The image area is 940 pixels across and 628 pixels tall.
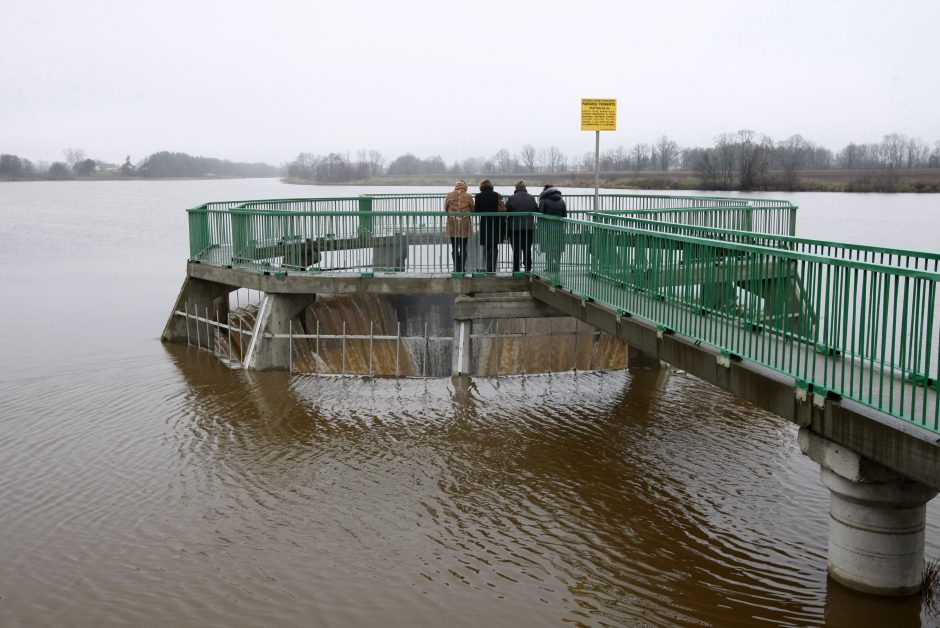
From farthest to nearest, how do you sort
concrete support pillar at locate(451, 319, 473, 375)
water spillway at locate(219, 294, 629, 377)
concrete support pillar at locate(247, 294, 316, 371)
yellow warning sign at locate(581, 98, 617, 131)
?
water spillway at locate(219, 294, 629, 377) < concrete support pillar at locate(247, 294, 316, 371) < concrete support pillar at locate(451, 319, 473, 375) < yellow warning sign at locate(581, 98, 617, 131)

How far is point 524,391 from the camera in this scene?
15.8 m

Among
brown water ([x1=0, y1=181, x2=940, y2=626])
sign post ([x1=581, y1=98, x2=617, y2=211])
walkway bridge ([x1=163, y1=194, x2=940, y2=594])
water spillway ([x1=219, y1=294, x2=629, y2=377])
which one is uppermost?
sign post ([x1=581, y1=98, x2=617, y2=211])

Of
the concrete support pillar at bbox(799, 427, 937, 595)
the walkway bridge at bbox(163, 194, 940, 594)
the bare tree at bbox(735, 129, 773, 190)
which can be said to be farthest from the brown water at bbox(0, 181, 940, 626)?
the bare tree at bbox(735, 129, 773, 190)

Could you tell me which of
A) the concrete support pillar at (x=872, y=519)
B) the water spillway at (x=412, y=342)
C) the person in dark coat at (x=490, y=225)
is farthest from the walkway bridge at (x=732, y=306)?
the water spillway at (x=412, y=342)

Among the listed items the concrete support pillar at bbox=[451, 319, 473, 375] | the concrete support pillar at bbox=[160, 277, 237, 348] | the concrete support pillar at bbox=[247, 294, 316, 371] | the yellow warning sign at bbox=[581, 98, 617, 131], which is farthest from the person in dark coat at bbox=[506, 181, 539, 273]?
the concrete support pillar at bbox=[160, 277, 237, 348]

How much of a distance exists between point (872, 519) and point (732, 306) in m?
2.61

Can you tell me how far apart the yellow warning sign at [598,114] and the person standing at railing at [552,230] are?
127cm

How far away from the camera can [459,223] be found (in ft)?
54.1

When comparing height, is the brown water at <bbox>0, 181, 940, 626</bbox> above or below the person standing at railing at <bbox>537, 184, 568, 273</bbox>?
below

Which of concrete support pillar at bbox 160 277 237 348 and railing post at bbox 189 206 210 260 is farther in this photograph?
concrete support pillar at bbox 160 277 237 348

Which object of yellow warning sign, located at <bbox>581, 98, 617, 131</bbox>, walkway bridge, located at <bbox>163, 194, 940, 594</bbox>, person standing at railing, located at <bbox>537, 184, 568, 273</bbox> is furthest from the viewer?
yellow warning sign, located at <bbox>581, 98, 617, 131</bbox>

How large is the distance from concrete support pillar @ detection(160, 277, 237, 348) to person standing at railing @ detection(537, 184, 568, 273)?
796cm

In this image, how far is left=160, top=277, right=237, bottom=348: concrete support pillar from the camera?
Answer: 66.8 feet

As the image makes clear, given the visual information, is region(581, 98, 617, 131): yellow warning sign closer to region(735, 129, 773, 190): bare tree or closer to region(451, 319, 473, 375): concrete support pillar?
region(451, 319, 473, 375): concrete support pillar
